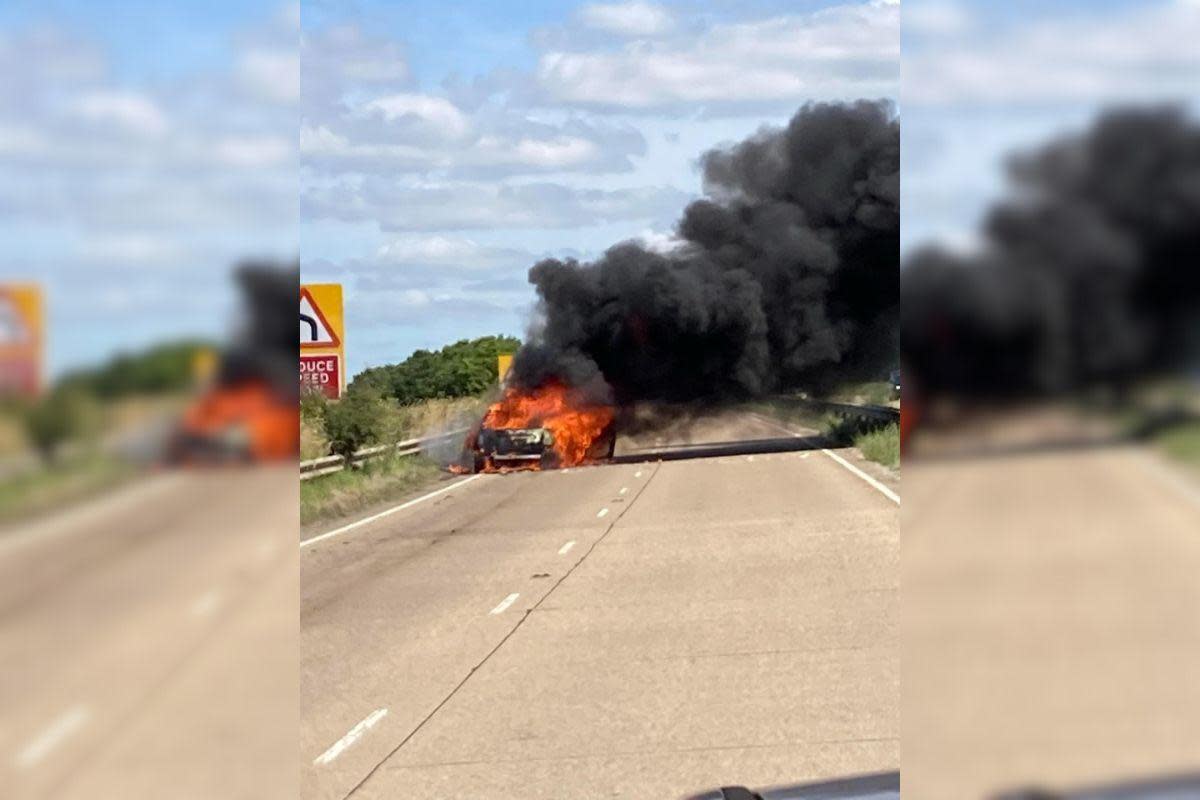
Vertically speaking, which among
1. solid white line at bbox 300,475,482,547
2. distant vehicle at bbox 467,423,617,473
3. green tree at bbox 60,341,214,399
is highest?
green tree at bbox 60,341,214,399

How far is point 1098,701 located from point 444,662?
560 cm

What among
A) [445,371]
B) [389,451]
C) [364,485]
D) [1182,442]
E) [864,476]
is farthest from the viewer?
[864,476]

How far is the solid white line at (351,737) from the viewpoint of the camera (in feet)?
19.0

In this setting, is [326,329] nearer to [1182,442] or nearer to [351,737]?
[351,737]

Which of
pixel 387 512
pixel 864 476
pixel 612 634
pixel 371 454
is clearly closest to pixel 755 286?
pixel 864 476

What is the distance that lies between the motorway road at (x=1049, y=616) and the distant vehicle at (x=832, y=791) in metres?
0.86

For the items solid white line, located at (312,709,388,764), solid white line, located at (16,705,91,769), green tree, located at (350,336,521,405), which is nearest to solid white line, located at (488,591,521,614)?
solid white line, located at (312,709,388,764)

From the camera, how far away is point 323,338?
5191 mm

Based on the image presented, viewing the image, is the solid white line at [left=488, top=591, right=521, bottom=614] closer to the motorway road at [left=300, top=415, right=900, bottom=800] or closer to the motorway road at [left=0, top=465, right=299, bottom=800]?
the motorway road at [left=300, top=415, right=900, bottom=800]

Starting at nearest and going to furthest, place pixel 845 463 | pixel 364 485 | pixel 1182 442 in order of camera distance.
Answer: pixel 1182 442, pixel 364 485, pixel 845 463

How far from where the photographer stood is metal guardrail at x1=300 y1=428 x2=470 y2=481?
5.97 meters

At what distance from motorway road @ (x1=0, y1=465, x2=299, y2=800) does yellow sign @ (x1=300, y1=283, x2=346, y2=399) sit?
305 cm

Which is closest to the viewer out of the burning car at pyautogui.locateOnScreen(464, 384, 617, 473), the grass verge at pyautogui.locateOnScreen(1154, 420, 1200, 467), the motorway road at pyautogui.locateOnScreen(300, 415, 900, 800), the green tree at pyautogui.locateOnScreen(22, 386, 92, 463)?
the grass verge at pyautogui.locateOnScreen(1154, 420, 1200, 467)

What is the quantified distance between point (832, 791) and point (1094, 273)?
134 centimetres
